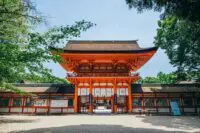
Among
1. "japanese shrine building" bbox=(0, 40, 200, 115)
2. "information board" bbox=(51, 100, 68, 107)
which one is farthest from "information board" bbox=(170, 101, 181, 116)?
"information board" bbox=(51, 100, 68, 107)

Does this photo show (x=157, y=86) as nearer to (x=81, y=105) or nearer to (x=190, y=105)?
(x=190, y=105)

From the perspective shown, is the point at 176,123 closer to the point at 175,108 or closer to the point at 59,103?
the point at 175,108

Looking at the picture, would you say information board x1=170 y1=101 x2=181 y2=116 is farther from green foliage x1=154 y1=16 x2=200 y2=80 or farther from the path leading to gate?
the path leading to gate

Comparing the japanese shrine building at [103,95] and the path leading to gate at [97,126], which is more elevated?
the japanese shrine building at [103,95]

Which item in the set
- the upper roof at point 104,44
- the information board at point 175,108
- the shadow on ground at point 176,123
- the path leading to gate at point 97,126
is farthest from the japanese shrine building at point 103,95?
the path leading to gate at point 97,126

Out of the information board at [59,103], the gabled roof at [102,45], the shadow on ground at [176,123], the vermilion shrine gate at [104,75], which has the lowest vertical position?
the shadow on ground at [176,123]

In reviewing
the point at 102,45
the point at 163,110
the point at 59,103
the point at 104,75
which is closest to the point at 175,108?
the point at 163,110

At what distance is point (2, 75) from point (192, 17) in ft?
27.6

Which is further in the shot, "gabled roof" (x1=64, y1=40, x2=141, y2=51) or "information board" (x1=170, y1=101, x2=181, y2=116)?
"gabled roof" (x1=64, y1=40, x2=141, y2=51)

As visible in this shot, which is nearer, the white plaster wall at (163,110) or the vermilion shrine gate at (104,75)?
the vermilion shrine gate at (104,75)

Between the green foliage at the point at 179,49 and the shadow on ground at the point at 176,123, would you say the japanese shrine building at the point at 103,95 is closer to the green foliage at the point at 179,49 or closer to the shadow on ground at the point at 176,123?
the green foliage at the point at 179,49

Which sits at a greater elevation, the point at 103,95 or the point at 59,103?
the point at 103,95

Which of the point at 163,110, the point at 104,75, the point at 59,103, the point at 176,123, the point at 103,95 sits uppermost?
the point at 104,75

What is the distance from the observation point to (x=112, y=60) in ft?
74.7
